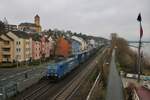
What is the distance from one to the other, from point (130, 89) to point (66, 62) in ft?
51.8

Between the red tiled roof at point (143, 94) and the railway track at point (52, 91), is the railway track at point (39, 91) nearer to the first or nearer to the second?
the railway track at point (52, 91)

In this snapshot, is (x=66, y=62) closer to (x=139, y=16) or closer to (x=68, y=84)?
(x=68, y=84)

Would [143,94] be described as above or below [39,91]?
above

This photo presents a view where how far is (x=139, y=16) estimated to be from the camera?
21.2 m

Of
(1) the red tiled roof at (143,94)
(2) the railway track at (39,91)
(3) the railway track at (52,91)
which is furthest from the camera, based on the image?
(3) the railway track at (52,91)

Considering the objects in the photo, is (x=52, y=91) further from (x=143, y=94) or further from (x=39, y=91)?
(x=143, y=94)

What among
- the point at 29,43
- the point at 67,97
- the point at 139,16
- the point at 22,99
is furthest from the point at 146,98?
the point at 29,43

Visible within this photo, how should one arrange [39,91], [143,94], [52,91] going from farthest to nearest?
[52,91], [39,91], [143,94]

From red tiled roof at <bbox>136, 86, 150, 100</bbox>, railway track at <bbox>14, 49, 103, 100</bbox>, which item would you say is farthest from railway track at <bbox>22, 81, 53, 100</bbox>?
red tiled roof at <bbox>136, 86, 150, 100</bbox>

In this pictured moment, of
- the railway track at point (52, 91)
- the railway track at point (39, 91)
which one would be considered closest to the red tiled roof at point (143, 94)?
the railway track at point (52, 91)

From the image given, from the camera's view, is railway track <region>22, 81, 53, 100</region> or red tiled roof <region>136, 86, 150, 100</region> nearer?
red tiled roof <region>136, 86, 150, 100</region>

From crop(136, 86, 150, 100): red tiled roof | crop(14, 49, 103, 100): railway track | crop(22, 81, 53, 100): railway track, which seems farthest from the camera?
crop(14, 49, 103, 100): railway track

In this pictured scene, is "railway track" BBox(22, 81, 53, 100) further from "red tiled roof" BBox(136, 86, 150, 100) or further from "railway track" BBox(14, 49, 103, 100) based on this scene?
"red tiled roof" BBox(136, 86, 150, 100)

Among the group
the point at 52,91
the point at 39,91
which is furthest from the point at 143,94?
the point at 39,91
